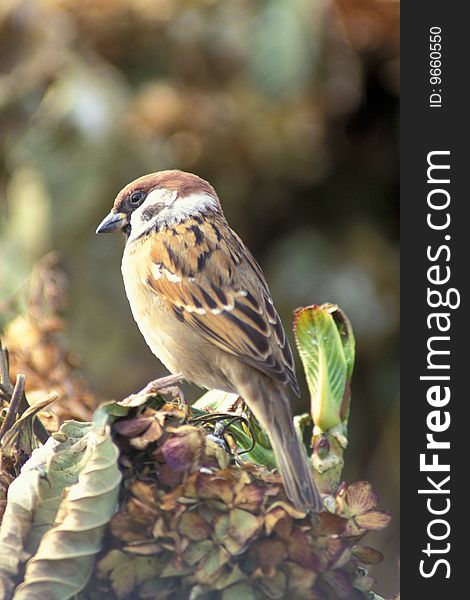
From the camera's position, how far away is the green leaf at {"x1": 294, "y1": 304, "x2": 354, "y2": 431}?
1521mm

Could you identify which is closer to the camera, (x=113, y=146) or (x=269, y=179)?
(x=113, y=146)

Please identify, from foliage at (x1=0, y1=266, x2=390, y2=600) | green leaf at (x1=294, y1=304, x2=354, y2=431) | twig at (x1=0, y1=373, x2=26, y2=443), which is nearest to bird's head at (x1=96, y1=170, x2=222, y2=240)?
green leaf at (x1=294, y1=304, x2=354, y2=431)

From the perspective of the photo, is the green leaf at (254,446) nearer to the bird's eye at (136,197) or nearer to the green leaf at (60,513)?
the green leaf at (60,513)

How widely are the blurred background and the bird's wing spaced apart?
4.92ft

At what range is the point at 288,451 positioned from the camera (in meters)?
1.44

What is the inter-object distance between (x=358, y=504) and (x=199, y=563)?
219mm

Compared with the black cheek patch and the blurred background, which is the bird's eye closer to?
the black cheek patch

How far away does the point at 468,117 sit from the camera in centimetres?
197

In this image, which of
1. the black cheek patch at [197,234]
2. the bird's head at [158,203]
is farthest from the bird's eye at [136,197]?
the black cheek patch at [197,234]

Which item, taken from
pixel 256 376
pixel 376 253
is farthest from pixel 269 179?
pixel 256 376

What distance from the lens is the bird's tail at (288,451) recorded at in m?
1.21

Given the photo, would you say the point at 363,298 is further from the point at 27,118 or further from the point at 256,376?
the point at 256,376

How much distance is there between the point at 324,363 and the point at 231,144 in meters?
2.25

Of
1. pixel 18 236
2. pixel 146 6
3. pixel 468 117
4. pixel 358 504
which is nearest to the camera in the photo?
pixel 358 504
